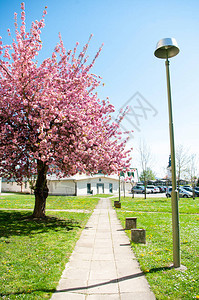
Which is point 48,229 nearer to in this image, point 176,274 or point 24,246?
point 24,246

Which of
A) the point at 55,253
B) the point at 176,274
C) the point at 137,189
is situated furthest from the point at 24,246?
the point at 137,189

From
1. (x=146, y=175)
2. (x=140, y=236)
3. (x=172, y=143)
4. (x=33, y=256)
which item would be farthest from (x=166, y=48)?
(x=146, y=175)

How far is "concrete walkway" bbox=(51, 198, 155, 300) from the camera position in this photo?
4.16m

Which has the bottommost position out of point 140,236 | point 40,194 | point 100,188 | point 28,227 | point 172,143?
point 100,188

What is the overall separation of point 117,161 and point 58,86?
5004 millimetres

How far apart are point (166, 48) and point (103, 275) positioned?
566 centimetres

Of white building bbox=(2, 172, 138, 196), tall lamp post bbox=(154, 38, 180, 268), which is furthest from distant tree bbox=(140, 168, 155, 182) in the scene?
tall lamp post bbox=(154, 38, 180, 268)

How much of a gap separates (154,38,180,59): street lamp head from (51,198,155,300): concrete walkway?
17.6 feet

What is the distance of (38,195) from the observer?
13039 mm

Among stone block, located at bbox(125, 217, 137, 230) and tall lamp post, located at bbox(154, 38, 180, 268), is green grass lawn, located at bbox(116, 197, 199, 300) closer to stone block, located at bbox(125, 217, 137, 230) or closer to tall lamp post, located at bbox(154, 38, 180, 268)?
tall lamp post, located at bbox(154, 38, 180, 268)

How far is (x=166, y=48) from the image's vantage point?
6125 millimetres

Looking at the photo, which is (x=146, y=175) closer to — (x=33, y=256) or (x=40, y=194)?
(x=40, y=194)

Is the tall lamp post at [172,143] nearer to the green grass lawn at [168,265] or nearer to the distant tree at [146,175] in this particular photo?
the green grass lawn at [168,265]

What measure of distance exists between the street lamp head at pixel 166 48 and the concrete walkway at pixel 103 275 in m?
5.38
